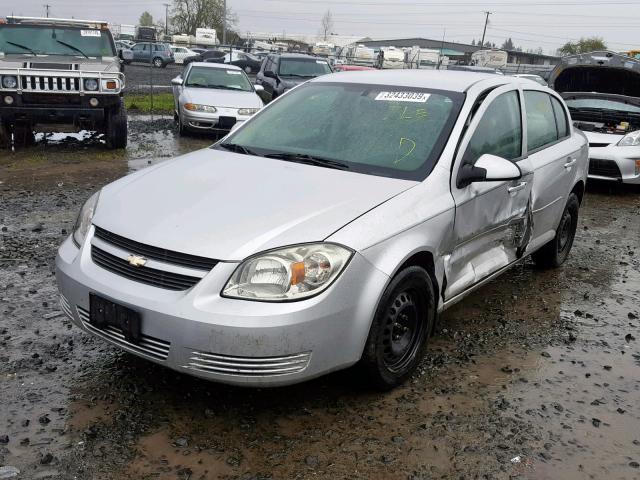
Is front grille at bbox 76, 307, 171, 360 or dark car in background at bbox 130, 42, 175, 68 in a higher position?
front grille at bbox 76, 307, 171, 360

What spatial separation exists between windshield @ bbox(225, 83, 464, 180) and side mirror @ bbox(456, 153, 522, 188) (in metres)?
0.20

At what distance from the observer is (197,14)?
247ft

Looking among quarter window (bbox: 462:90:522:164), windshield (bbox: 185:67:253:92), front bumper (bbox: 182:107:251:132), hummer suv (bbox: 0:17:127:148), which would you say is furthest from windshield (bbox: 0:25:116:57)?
quarter window (bbox: 462:90:522:164)

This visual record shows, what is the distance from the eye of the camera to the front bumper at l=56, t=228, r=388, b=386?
273 cm

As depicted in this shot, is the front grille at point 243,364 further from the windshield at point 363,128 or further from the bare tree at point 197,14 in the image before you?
the bare tree at point 197,14

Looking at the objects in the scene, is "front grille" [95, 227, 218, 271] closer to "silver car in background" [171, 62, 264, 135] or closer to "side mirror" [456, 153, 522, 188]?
"side mirror" [456, 153, 522, 188]

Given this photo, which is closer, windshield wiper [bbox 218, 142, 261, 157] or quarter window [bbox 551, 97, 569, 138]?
windshield wiper [bbox 218, 142, 261, 157]

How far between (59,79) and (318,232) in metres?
7.77

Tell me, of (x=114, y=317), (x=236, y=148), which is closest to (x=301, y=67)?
(x=236, y=148)

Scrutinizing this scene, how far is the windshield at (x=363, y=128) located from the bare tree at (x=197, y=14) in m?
76.0

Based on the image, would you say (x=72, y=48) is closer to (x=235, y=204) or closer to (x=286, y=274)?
(x=235, y=204)

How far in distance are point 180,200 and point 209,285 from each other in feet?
2.20

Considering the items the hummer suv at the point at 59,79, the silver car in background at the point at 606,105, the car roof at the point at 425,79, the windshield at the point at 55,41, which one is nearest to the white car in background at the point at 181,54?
the windshield at the point at 55,41

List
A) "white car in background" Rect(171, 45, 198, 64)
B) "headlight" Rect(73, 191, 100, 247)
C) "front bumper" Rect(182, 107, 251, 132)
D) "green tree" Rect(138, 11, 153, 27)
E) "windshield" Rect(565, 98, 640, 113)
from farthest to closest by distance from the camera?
"green tree" Rect(138, 11, 153, 27)
"white car in background" Rect(171, 45, 198, 64)
"front bumper" Rect(182, 107, 251, 132)
"windshield" Rect(565, 98, 640, 113)
"headlight" Rect(73, 191, 100, 247)
